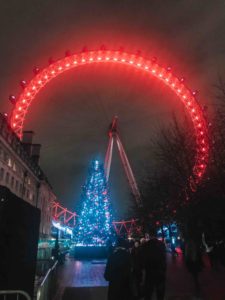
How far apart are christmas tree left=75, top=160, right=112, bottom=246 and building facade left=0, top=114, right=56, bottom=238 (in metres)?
5.29

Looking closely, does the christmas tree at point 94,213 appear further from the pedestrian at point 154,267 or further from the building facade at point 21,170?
the pedestrian at point 154,267

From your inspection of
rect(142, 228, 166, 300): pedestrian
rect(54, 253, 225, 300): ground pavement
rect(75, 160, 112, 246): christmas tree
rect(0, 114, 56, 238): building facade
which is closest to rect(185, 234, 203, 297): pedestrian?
rect(54, 253, 225, 300): ground pavement

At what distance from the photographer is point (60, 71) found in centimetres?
3170

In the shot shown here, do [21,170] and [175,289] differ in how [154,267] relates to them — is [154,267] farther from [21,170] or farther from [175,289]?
[21,170]

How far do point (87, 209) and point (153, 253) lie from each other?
31.5 metres

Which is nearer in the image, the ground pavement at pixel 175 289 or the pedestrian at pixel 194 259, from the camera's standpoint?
the ground pavement at pixel 175 289

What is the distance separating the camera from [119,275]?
705 centimetres

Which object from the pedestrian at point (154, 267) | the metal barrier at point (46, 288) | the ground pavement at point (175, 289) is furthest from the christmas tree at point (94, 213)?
the pedestrian at point (154, 267)

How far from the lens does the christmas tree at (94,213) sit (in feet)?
125

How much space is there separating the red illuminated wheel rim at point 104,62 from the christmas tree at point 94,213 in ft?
48.4

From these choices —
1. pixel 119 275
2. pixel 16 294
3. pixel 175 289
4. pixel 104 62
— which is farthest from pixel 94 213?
pixel 16 294

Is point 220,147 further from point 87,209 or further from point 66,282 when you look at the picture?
point 87,209

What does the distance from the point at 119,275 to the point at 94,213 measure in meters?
32.6

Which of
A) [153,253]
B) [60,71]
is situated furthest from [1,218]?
[60,71]
